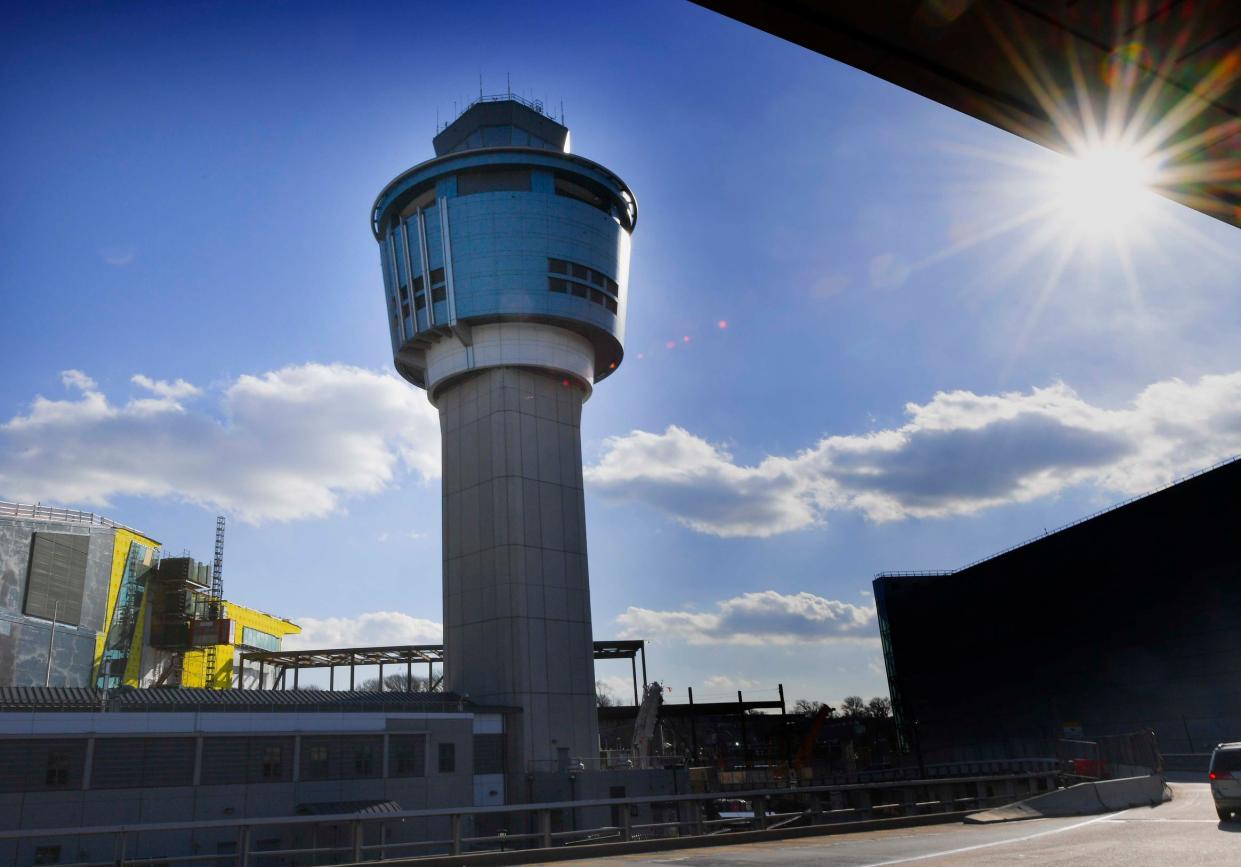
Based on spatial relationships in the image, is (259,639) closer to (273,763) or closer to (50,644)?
(50,644)

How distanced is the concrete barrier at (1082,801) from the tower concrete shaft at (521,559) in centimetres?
3330

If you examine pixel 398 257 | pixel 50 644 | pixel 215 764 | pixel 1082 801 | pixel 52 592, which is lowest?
pixel 1082 801

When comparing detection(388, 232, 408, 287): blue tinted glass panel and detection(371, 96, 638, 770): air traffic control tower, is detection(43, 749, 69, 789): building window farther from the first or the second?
detection(388, 232, 408, 287): blue tinted glass panel

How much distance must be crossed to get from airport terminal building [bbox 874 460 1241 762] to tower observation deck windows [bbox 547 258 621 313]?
4450 cm

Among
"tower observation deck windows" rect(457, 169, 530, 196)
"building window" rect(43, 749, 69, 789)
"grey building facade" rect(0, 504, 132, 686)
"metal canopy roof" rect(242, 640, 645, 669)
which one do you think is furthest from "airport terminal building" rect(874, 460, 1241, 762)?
"grey building facade" rect(0, 504, 132, 686)

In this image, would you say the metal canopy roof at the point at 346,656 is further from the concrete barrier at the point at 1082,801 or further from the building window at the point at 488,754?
the concrete barrier at the point at 1082,801

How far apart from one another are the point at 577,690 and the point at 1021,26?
52.8 m

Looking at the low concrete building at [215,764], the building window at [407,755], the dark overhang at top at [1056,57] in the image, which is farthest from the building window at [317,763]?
the dark overhang at top at [1056,57]

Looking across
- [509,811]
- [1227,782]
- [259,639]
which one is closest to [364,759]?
[509,811]

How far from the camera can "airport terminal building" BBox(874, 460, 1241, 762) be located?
6875cm

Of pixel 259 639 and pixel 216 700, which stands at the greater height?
pixel 259 639

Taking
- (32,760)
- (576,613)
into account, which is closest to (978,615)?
(576,613)

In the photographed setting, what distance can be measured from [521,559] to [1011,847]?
42.5m

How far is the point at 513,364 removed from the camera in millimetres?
59281
